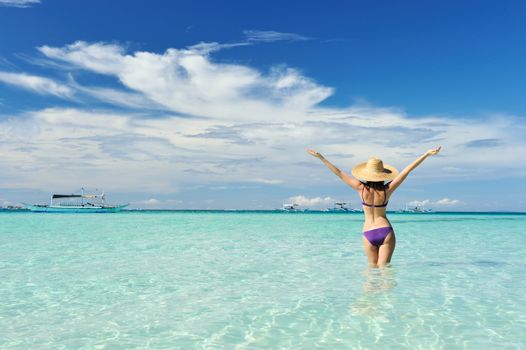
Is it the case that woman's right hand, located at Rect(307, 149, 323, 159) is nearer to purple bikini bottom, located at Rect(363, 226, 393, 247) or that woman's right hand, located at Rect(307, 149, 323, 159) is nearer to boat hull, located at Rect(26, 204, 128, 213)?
purple bikini bottom, located at Rect(363, 226, 393, 247)

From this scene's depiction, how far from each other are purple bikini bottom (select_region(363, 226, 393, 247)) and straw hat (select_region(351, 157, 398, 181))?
98 centimetres

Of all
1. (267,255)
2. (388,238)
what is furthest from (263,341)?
(267,255)

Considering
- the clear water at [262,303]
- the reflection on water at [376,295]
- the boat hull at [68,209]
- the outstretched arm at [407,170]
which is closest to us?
the clear water at [262,303]

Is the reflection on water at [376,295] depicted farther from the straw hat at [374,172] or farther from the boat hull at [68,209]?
the boat hull at [68,209]

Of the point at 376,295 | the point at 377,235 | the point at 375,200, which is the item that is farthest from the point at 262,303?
the point at 375,200

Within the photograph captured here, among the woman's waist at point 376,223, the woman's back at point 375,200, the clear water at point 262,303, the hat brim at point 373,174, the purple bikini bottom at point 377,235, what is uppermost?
the hat brim at point 373,174

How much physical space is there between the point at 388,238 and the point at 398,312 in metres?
2.05

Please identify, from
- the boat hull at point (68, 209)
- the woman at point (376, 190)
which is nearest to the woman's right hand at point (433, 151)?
the woman at point (376, 190)

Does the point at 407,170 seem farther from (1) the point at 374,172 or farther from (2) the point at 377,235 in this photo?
(2) the point at 377,235

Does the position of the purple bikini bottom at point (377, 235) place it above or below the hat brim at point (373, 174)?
below

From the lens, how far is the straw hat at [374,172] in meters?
7.65

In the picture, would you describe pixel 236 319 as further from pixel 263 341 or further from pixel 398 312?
pixel 398 312

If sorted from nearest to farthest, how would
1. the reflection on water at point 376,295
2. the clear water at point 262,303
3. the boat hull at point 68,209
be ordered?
the clear water at point 262,303
the reflection on water at point 376,295
the boat hull at point 68,209

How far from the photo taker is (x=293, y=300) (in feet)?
23.8
